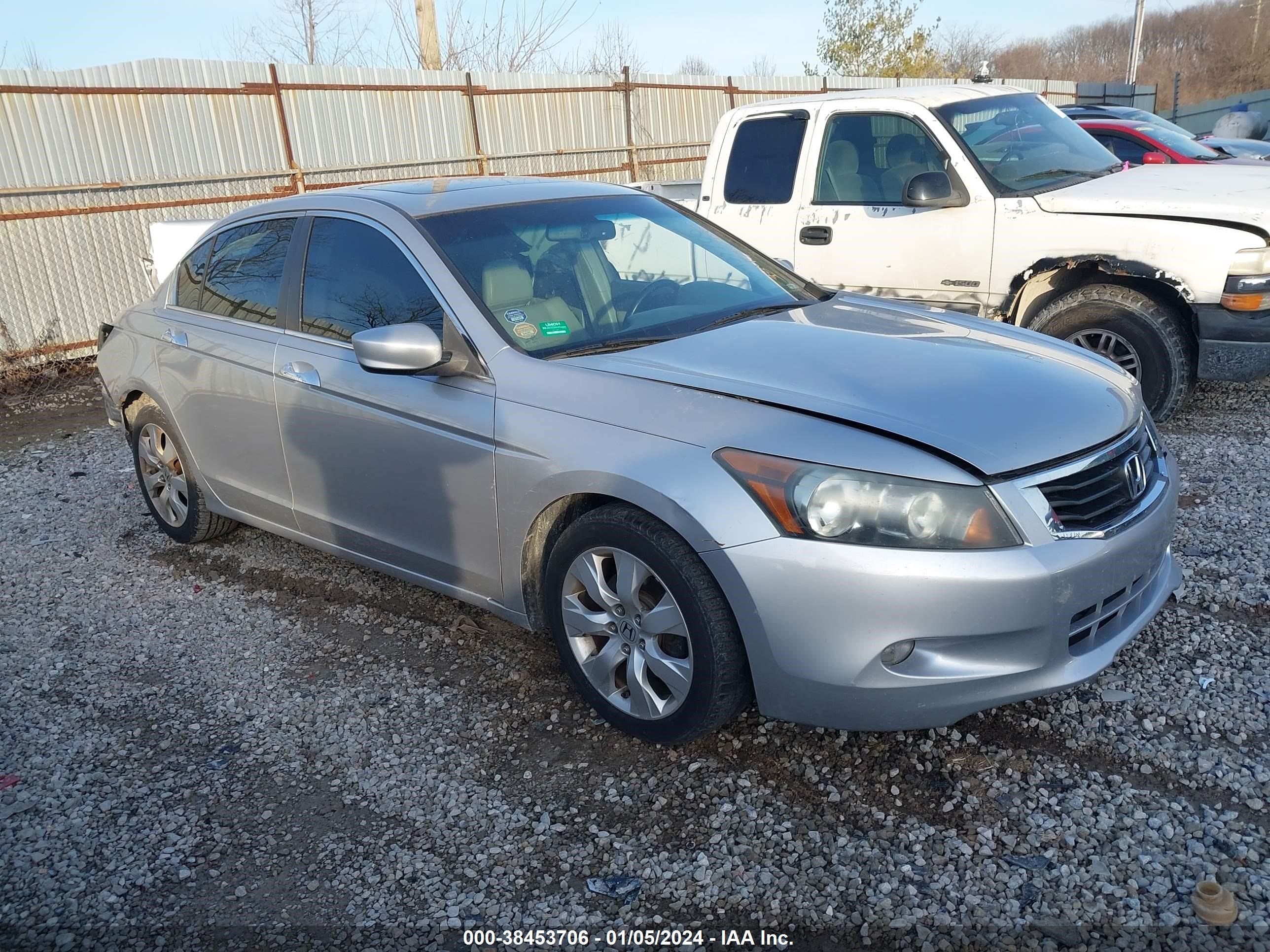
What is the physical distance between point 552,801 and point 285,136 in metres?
10.7

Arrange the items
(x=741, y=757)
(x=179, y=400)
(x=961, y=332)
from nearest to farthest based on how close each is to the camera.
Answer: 1. (x=741, y=757)
2. (x=961, y=332)
3. (x=179, y=400)

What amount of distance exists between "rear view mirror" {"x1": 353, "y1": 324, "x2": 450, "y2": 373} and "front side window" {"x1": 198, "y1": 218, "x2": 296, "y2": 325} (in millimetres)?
1079

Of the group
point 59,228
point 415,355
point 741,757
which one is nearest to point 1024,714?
point 741,757

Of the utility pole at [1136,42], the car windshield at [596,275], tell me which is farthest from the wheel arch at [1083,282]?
the utility pole at [1136,42]

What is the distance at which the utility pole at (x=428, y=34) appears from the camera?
1627cm

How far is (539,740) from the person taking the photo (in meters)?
3.37

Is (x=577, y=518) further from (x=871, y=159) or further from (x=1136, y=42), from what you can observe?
(x=1136, y=42)

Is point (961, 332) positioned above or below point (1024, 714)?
above

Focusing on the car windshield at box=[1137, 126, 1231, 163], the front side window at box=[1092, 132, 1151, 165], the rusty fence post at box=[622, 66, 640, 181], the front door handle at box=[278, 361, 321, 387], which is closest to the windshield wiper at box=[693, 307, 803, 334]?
the front door handle at box=[278, 361, 321, 387]

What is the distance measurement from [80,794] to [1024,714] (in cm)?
302

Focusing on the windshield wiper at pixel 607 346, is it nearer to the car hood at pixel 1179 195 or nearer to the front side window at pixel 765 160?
the car hood at pixel 1179 195

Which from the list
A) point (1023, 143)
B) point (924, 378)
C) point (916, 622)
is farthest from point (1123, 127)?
point (916, 622)

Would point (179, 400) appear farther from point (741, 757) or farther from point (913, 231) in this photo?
point (913, 231)

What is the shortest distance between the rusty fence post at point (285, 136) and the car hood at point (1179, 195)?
8.72m
